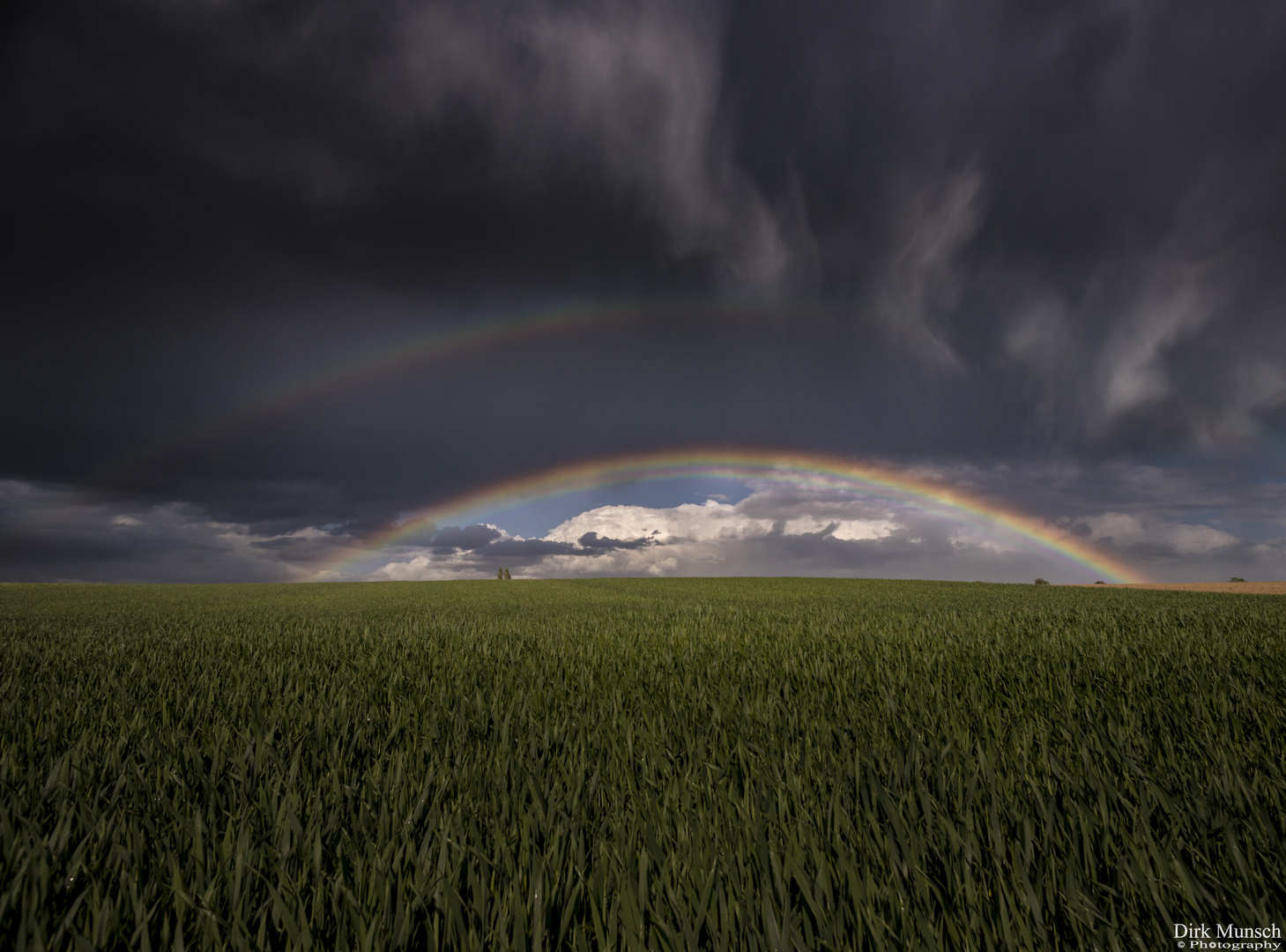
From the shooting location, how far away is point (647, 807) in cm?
202

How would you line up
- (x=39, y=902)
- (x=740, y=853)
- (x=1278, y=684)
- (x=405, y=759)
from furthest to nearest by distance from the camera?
(x=1278, y=684)
(x=405, y=759)
(x=740, y=853)
(x=39, y=902)

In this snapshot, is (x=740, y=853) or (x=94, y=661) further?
(x=94, y=661)

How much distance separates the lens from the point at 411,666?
5051mm

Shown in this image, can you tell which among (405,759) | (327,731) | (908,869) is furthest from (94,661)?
(908,869)

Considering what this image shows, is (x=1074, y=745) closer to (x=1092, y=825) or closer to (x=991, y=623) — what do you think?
(x=1092, y=825)

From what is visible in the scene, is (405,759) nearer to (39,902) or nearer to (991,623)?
(39,902)

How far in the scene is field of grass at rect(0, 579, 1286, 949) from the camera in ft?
4.58

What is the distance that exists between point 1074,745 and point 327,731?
4.00 m

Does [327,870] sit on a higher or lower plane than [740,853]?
lower

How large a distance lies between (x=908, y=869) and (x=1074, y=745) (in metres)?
1.84

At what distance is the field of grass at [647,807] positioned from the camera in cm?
140

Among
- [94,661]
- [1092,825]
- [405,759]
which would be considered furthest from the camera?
[94,661]

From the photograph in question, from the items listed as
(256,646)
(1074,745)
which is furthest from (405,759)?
(256,646)

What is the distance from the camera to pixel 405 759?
2582 millimetres
